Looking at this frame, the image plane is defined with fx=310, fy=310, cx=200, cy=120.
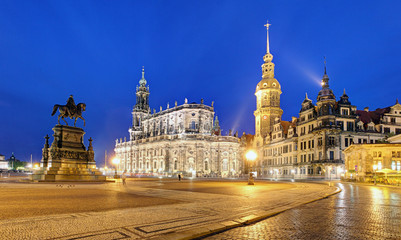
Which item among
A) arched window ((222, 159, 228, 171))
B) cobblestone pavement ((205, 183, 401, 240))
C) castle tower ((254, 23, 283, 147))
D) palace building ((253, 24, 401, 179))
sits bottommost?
arched window ((222, 159, 228, 171))

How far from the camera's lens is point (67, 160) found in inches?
1339

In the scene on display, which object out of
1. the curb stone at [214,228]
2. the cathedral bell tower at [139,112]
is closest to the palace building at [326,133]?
the curb stone at [214,228]

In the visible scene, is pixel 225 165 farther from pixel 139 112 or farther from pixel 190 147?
pixel 139 112

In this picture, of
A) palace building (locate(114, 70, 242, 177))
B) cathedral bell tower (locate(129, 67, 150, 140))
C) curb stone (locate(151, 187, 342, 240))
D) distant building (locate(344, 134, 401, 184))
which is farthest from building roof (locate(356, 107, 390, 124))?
cathedral bell tower (locate(129, 67, 150, 140))

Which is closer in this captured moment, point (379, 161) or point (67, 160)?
point (67, 160)

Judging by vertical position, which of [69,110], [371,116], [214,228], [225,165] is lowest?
[225,165]

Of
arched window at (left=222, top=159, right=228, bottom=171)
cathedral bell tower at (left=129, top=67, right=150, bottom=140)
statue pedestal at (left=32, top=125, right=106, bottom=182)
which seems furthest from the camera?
cathedral bell tower at (left=129, top=67, right=150, bottom=140)

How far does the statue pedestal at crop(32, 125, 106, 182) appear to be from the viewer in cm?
3288

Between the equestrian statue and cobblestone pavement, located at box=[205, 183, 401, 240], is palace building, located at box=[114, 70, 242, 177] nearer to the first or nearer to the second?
the equestrian statue

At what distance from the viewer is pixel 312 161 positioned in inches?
2466

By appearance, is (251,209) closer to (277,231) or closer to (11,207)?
(277,231)

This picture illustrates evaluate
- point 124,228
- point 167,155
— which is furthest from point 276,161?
point 124,228

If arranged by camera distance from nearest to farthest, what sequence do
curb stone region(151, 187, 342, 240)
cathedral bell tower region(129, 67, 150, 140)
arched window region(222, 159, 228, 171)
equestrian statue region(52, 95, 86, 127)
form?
curb stone region(151, 187, 342, 240)
equestrian statue region(52, 95, 86, 127)
arched window region(222, 159, 228, 171)
cathedral bell tower region(129, 67, 150, 140)

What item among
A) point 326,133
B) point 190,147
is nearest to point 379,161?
point 326,133
